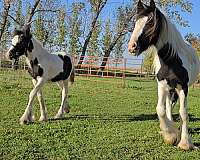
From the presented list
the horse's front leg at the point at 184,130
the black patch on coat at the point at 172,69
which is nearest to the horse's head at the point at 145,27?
the black patch on coat at the point at 172,69

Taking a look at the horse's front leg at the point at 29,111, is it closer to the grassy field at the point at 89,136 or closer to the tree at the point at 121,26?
the grassy field at the point at 89,136

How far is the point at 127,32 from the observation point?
36.8m

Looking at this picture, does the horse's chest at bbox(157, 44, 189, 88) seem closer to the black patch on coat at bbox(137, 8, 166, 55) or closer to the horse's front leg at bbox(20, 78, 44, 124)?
the black patch on coat at bbox(137, 8, 166, 55)

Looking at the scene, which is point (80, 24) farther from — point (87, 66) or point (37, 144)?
point (37, 144)

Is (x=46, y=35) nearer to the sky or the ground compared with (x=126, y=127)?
nearer to the sky

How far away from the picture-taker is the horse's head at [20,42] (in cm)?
768

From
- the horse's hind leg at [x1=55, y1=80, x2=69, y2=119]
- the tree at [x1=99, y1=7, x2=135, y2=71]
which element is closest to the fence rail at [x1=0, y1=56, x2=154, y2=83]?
the tree at [x1=99, y1=7, x2=135, y2=71]

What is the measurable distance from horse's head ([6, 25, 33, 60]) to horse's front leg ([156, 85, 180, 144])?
3353mm

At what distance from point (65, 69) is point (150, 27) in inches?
163

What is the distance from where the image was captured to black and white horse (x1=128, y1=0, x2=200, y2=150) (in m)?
5.29

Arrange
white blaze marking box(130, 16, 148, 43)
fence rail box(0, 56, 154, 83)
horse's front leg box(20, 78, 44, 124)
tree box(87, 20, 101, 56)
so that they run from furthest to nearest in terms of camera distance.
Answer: tree box(87, 20, 101, 56)
fence rail box(0, 56, 154, 83)
horse's front leg box(20, 78, 44, 124)
white blaze marking box(130, 16, 148, 43)

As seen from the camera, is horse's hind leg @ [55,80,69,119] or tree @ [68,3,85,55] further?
tree @ [68,3,85,55]

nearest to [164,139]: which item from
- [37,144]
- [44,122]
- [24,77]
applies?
[37,144]

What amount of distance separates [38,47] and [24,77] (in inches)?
449
